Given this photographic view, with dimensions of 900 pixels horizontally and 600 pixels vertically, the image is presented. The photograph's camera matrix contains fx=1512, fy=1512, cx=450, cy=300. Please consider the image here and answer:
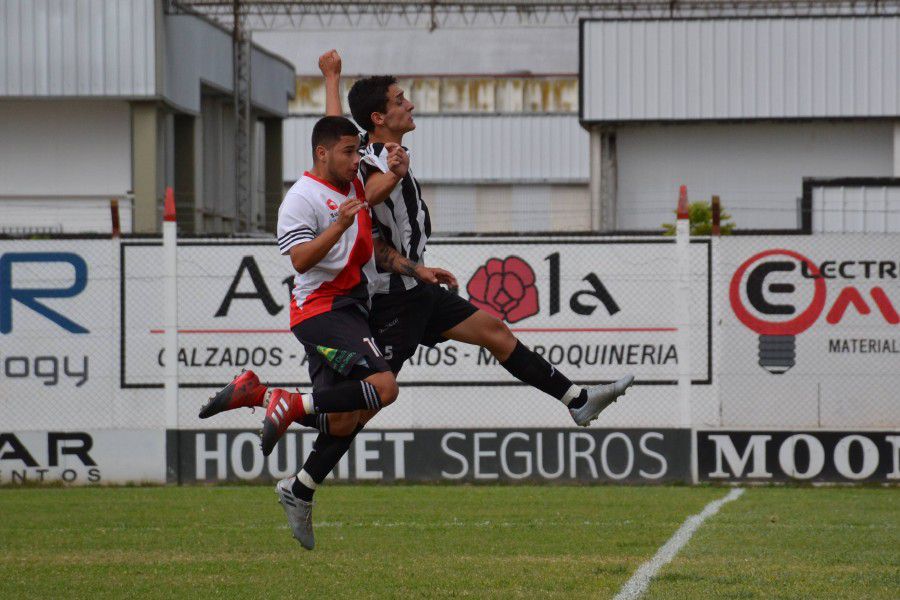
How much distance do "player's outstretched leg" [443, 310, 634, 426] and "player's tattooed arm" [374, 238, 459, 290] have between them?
32 cm

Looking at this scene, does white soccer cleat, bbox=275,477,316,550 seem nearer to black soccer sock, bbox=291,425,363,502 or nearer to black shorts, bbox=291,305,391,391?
black soccer sock, bbox=291,425,363,502

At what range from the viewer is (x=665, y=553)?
10.0 m

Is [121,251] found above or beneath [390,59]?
beneath

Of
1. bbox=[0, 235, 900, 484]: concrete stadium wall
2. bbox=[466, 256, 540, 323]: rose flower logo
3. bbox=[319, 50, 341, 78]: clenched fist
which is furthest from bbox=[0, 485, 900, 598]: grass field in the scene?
bbox=[319, 50, 341, 78]: clenched fist

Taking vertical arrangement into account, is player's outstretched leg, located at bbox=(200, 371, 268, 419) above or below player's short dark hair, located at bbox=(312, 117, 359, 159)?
below

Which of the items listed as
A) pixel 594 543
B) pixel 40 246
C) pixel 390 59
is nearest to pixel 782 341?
pixel 594 543

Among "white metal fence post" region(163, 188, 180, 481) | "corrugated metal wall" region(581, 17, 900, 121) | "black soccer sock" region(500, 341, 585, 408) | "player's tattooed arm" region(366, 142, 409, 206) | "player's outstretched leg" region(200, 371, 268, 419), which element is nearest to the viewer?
"player's tattooed arm" region(366, 142, 409, 206)

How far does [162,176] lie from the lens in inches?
1187

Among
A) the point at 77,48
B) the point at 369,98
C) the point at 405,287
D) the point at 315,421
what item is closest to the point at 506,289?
the point at 405,287

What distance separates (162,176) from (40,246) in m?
14.2

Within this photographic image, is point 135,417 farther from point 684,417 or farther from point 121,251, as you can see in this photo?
point 684,417

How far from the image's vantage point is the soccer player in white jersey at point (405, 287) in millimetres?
8188

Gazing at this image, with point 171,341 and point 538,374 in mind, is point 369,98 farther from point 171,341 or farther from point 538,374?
point 171,341

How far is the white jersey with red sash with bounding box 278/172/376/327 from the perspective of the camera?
26.1 feet
